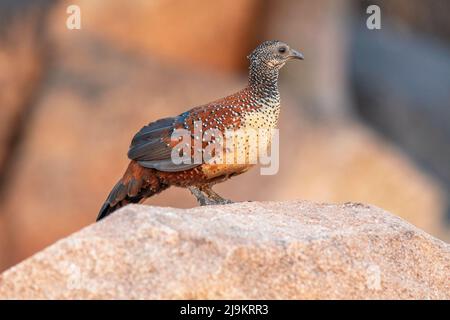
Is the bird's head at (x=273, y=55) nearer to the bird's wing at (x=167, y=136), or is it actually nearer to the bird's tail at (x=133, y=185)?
the bird's wing at (x=167, y=136)

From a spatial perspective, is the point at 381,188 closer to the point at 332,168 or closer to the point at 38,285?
the point at 332,168

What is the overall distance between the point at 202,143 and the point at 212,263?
1.95m

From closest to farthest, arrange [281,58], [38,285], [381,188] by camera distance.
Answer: [38,285], [281,58], [381,188]

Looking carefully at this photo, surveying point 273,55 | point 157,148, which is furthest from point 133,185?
point 273,55

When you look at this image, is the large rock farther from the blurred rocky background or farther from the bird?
the blurred rocky background

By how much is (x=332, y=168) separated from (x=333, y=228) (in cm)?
639

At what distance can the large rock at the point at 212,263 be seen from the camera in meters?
4.67

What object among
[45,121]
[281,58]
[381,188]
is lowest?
[381,188]

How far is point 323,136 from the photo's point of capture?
1168 centimetres

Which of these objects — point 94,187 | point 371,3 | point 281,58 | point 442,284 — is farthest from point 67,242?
point 371,3

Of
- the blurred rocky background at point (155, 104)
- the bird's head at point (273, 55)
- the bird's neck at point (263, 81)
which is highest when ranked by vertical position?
the bird's head at point (273, 55)

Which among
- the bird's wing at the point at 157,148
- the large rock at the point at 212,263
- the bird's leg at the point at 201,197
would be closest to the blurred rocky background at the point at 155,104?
the bird's leg at the point at 201,197

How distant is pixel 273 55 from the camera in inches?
272

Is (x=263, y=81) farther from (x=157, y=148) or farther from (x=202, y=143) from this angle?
(x=157, y=148)
